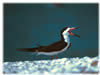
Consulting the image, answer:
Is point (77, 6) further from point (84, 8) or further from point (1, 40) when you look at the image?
point (1, 40)

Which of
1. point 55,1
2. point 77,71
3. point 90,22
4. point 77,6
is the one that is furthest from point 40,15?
point 77,71

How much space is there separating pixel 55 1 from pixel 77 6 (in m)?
0.39

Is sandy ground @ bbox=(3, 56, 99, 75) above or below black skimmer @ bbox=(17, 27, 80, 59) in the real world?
below

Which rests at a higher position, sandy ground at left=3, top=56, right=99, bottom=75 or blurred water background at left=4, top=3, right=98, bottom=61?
blurred water background at left=4, top=3, right=98, bottom=61

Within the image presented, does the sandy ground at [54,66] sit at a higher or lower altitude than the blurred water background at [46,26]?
lower

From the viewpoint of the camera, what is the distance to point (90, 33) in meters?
3.24

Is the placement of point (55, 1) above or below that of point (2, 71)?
above

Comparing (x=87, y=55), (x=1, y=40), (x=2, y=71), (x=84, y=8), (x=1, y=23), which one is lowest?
(x=2, y=71)

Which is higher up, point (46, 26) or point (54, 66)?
point (46, 26)

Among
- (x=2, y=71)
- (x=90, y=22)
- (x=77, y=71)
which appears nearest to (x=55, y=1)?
(x=90, y=22)

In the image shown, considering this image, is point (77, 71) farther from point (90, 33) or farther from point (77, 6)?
point (77, 6)

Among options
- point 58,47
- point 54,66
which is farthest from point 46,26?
point 54,66

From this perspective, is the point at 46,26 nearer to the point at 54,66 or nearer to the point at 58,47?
the point at 58,47

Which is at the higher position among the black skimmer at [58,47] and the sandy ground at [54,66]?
the black skimmer at [58,47]
